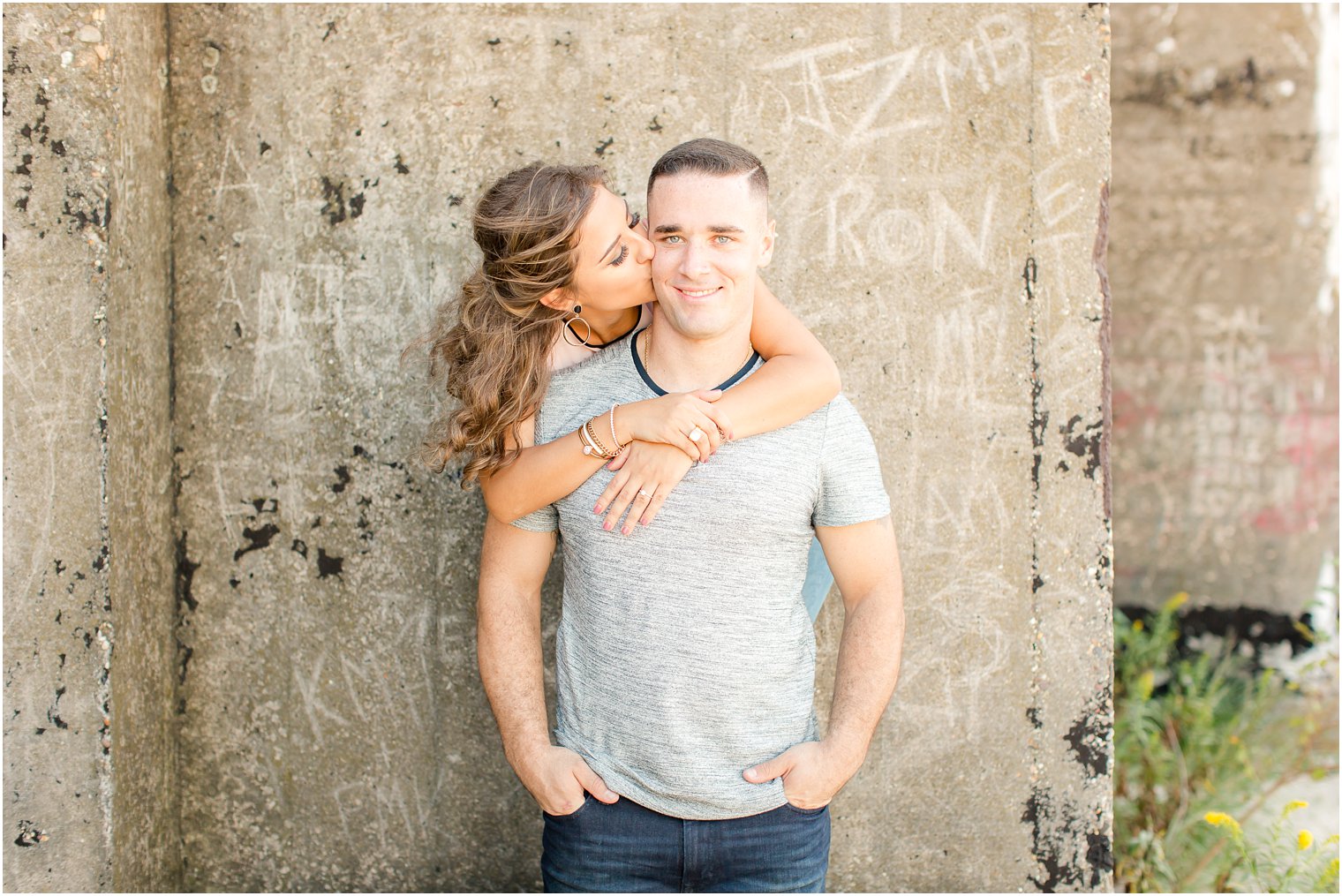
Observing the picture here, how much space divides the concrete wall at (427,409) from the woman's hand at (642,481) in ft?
2.76

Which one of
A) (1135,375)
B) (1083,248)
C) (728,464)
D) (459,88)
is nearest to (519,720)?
(728,464)

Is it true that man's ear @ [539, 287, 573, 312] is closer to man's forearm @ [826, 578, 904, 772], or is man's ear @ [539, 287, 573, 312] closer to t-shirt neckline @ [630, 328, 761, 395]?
t-shirt neckline @ [630, 328, 761, 395]

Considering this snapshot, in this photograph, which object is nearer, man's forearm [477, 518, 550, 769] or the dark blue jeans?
the dark blue jeans

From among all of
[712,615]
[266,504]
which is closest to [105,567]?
[266,504]

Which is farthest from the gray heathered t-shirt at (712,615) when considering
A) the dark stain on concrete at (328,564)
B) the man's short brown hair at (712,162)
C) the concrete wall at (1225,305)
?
the concrete wall at (1225,305)

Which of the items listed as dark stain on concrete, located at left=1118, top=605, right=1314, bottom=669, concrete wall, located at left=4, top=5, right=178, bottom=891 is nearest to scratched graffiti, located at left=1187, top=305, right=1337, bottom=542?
dark stain on concrete, located at left=1118, top=605, right=1314, bottom=669

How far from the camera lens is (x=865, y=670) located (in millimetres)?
1985

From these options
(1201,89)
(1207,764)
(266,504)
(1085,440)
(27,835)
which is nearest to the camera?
(27,835)

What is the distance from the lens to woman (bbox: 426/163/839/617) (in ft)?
6.19

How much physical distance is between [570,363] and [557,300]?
0.52ft

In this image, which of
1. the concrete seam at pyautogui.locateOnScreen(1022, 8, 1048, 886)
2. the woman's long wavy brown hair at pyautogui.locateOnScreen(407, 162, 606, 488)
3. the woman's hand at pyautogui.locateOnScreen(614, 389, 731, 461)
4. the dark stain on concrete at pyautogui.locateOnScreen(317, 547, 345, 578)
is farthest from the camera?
the dark stain on concrete at pyautogui.locateOnScreen(317, 547, 345, 578)

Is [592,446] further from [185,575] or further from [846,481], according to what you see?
[185,575]

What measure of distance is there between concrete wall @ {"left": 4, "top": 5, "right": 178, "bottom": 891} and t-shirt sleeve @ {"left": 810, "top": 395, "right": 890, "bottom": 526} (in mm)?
1899

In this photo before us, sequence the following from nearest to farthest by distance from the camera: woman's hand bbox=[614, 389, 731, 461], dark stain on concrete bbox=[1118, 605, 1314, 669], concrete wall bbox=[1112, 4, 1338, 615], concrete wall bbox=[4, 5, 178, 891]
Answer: woman's hand bbox=[614, 389, 731, 461]
concrete wall bbox=[4, 5, 178, 891]
concrete wall bbox=[1112, 4, 1338, 615]
dark stain on concrete bbox=[1118, 605, 1314, 669]
